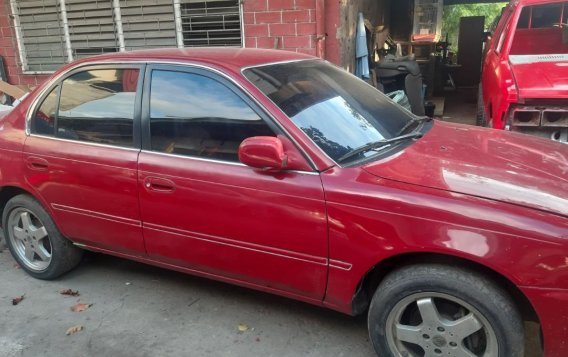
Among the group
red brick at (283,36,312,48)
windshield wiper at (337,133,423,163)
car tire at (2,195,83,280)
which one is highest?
red brick at (283,36,312,48)

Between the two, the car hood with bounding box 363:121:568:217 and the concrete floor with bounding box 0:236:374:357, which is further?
the concrete floor with bounding box 0:236:374:357

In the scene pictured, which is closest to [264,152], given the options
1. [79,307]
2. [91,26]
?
[79,307]

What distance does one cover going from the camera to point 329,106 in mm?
2959

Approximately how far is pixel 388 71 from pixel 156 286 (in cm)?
551

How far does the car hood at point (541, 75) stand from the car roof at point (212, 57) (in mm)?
2413

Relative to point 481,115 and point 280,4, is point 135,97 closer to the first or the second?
point 280,4

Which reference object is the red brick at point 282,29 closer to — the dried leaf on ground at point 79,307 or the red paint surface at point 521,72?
the red paint surface at point 521,72

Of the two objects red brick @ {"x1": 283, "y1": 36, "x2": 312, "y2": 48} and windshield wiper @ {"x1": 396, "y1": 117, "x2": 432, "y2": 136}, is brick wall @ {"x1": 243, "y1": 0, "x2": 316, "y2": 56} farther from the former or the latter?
windshield wiper @ {"x1": 396, "y1": 117, "x2": 432, "y2": 136}

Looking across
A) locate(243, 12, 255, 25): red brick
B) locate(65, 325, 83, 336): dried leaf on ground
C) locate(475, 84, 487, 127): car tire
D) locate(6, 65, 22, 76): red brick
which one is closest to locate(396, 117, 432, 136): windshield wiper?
locate(65, 325, 83, 336): dried leaf on ground

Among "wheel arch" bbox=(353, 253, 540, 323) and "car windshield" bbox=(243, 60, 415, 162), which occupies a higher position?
"car windshield" bbox=(243, 60, 415, 162)

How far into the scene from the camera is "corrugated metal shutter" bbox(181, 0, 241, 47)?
23.1 feet

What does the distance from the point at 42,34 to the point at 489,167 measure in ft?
26.9

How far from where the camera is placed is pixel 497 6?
2505cm

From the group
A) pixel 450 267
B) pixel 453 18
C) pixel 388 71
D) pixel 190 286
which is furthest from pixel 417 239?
pixel 453 18
